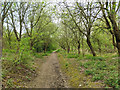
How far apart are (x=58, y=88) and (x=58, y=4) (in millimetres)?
8189

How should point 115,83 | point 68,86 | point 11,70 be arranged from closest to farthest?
1. point 115,83
2. point 68,86
3. point 11,70

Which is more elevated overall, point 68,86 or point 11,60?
point 11,60

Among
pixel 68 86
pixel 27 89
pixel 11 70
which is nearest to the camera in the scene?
pixel 27 89

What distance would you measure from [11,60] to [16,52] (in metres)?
0.68

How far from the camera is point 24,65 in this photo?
905cm

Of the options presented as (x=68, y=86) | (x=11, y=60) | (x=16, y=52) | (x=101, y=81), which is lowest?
(x=68, y=86)

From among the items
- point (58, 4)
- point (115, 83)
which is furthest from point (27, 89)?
point (58, 4)

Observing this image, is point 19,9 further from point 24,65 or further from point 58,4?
point 24,65

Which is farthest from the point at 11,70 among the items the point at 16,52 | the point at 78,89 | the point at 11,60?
the point at 78,89

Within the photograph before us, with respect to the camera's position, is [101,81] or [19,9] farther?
[19,9]

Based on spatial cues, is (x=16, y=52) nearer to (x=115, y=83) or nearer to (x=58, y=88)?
(x=58, y=88)

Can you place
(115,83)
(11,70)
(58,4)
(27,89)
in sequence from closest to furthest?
1. (115,83)
2. (27,89)
3. (11,70)
4. (58,4)

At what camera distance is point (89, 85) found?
5.89 m

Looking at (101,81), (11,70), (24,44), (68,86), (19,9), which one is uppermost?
(19,9)
